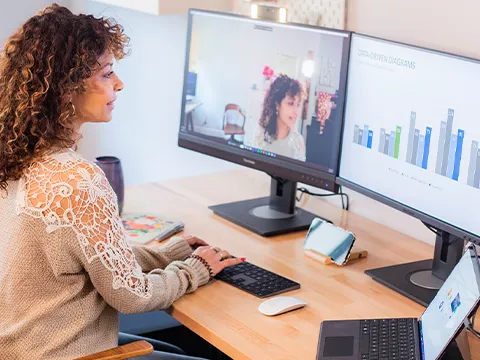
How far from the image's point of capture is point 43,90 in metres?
1.68

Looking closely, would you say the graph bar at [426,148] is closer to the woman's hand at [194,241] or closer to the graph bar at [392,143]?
the graph bar at [392,143]

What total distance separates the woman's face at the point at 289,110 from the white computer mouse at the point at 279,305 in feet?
1.82

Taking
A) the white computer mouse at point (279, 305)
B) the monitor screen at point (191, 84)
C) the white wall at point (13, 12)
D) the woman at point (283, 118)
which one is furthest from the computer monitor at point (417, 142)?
the white wall at point (13, 12)

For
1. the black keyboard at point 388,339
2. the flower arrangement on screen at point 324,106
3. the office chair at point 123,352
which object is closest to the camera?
the black keyboard at point 388,339

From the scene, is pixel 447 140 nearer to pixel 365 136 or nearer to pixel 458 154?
pixel 458 154

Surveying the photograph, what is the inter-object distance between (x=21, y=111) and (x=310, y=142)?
792mm

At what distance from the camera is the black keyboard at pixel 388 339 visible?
1.56m

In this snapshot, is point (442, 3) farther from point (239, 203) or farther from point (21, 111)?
point (21, 111)

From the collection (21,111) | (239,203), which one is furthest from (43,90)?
(239,203)

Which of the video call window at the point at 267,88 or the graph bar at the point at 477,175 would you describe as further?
the video call window at the point at 267,88

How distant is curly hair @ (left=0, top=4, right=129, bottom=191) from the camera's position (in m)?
1.68

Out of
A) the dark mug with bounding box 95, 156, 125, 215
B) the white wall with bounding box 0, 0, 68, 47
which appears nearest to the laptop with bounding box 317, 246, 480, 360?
the dark mug with bounding box 95, 156, 125, 215

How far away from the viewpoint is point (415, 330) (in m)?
1.66

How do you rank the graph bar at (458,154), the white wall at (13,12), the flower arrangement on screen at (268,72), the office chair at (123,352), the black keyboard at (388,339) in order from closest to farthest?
1. the black keyboard at (388,339)
2. the office chair at (123,352)
3. the graph bar at (458,154)
4. the flower arrangement on screen at (268,72)
5. the white wall at (13,12)
